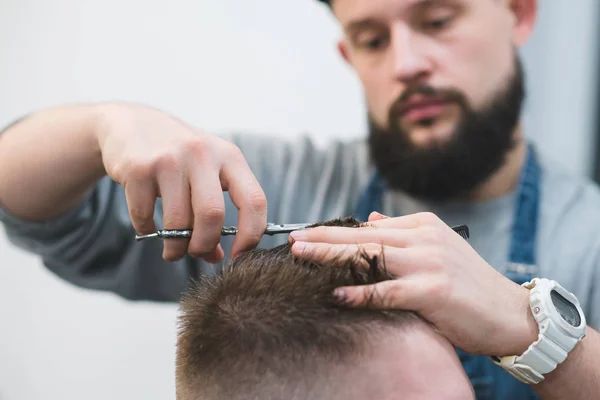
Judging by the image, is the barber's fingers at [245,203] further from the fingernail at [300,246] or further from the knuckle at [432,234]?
the knuckle at [432,234]

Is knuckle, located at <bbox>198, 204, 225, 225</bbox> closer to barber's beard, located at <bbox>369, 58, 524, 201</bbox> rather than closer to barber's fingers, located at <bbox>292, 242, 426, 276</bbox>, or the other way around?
barber's fingers, located at <bbox>292, 242, 426, 276</bbox>

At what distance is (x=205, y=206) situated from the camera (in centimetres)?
64

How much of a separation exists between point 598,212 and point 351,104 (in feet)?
2.43

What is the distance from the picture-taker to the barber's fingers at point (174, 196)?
659 millimetres

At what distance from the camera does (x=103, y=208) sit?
1108 mm

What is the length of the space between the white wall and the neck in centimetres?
59

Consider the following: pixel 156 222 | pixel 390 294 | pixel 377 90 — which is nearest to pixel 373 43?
pixel 377 90

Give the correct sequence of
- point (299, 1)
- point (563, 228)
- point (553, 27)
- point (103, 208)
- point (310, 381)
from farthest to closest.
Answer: point (553, 27) < point (299, 1) < point (563, 228) < point (103, 208) < point (310, 381)

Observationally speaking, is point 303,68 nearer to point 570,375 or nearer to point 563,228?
point 563,228

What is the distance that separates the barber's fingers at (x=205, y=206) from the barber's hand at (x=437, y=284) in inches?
4.1

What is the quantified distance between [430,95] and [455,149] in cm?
16

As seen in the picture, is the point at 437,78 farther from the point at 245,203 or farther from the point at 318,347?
the point at 318,347

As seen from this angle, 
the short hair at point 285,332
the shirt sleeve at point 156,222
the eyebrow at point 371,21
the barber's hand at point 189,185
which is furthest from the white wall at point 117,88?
the short hair at point 285,332

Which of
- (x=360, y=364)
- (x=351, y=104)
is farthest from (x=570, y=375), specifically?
(x=351, y=104)
